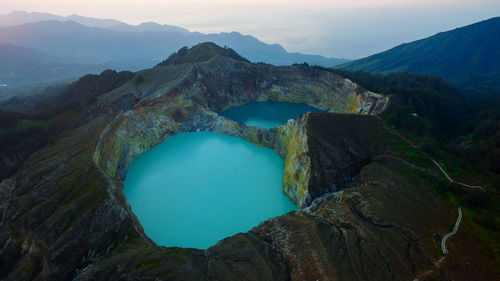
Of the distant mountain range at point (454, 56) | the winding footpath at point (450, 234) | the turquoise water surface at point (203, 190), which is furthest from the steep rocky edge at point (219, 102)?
the distant mountain range at point (454, 56)

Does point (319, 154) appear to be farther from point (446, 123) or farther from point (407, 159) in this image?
point (446, 123)

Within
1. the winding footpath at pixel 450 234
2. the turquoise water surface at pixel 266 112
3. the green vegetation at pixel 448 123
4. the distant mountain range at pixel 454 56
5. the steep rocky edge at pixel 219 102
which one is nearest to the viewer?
the winding footpath at pixel 450 234

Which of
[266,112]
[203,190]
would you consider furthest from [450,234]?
[266,112]

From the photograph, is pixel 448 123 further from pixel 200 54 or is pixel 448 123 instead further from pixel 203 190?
pixel 200 54

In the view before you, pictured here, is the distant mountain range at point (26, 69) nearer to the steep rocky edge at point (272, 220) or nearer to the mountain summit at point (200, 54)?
the mountain summit at point (200, 54)

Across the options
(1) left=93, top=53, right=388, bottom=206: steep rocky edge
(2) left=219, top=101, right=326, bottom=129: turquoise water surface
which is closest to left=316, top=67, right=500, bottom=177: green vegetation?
(1) left=93, top=53, right=388, bottom=206: steep rocky edge

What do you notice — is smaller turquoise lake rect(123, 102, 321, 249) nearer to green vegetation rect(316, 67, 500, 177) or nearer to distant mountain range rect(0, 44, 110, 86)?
green vegetation rect(316, 67, 500, 177)
